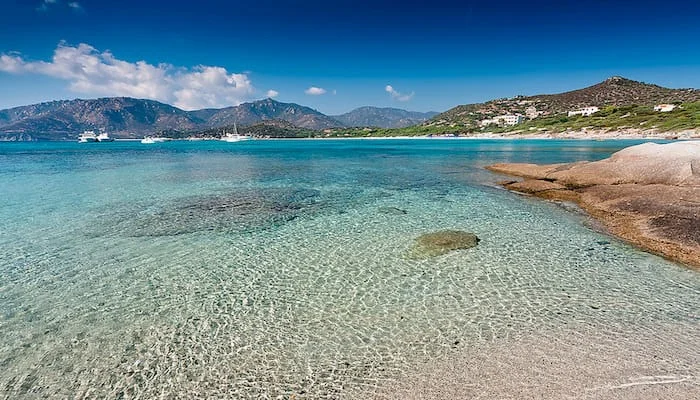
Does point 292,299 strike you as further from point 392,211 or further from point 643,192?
point 643,192

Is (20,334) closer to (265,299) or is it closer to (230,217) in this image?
(265,299)

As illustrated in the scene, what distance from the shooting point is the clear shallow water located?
658 cm

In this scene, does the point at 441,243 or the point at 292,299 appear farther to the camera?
the point at 441,243

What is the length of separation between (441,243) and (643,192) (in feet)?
45.4

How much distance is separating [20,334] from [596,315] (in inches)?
508

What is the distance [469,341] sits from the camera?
293 inches

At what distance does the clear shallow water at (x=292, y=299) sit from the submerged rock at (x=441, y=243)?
467 millimetres

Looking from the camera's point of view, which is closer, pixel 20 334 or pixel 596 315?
pixel 20 334

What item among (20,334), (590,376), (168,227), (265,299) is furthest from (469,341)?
(168,227)

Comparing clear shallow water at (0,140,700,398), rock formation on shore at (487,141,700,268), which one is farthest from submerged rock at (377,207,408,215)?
rock formation on shore at (487,141,700,268)

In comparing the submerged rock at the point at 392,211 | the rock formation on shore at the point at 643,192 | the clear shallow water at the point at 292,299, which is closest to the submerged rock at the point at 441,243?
the clear shallow water at the point at 292,299

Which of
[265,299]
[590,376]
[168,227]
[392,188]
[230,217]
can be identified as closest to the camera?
[590,376]

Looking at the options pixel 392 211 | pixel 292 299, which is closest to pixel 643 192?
pixel 392 211

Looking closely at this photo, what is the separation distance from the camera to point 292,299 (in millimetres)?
9492
